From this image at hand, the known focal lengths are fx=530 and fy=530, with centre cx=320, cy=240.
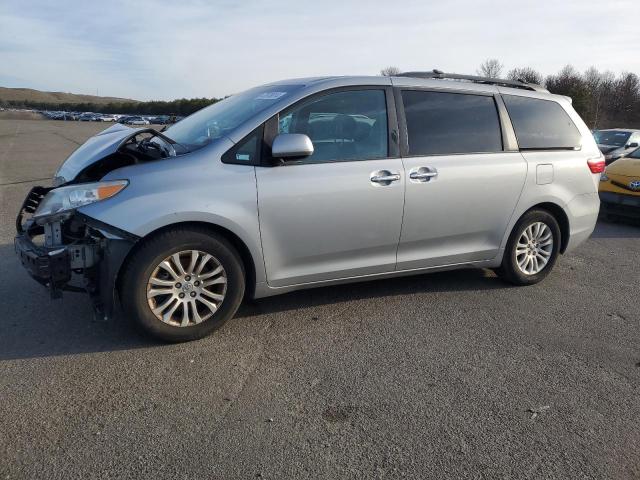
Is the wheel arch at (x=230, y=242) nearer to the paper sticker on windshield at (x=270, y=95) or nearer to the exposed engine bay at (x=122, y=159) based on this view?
the exposed engine bay at (x=122, y=159)

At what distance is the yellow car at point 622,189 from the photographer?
26.7ft

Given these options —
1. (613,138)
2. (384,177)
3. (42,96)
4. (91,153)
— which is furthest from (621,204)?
(42,96)

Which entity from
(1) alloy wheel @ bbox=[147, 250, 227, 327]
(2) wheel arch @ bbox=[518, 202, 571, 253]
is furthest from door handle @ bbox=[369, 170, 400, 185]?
(2) wheel arch @ bbox=[518, 202, 571, 253]

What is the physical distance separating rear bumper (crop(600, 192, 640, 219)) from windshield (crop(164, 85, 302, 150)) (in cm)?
639

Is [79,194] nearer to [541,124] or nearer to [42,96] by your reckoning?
[541,124]

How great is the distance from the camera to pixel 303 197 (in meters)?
3.77

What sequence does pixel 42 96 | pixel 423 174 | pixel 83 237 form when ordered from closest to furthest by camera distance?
pixel 83 237
pixel 423 174
pixel 42 96

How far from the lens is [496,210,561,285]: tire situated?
4875 mm

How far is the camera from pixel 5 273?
193 inches

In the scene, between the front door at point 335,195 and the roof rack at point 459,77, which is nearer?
the front door at point 335,195

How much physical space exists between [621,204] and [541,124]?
4.28 metres

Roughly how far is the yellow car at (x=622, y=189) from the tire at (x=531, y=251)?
13.0 ft

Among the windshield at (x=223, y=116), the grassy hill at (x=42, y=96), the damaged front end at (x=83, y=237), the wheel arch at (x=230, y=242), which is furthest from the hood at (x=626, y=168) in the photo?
the grassy hill at (x=42, y=96)

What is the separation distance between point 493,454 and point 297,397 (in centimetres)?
109
